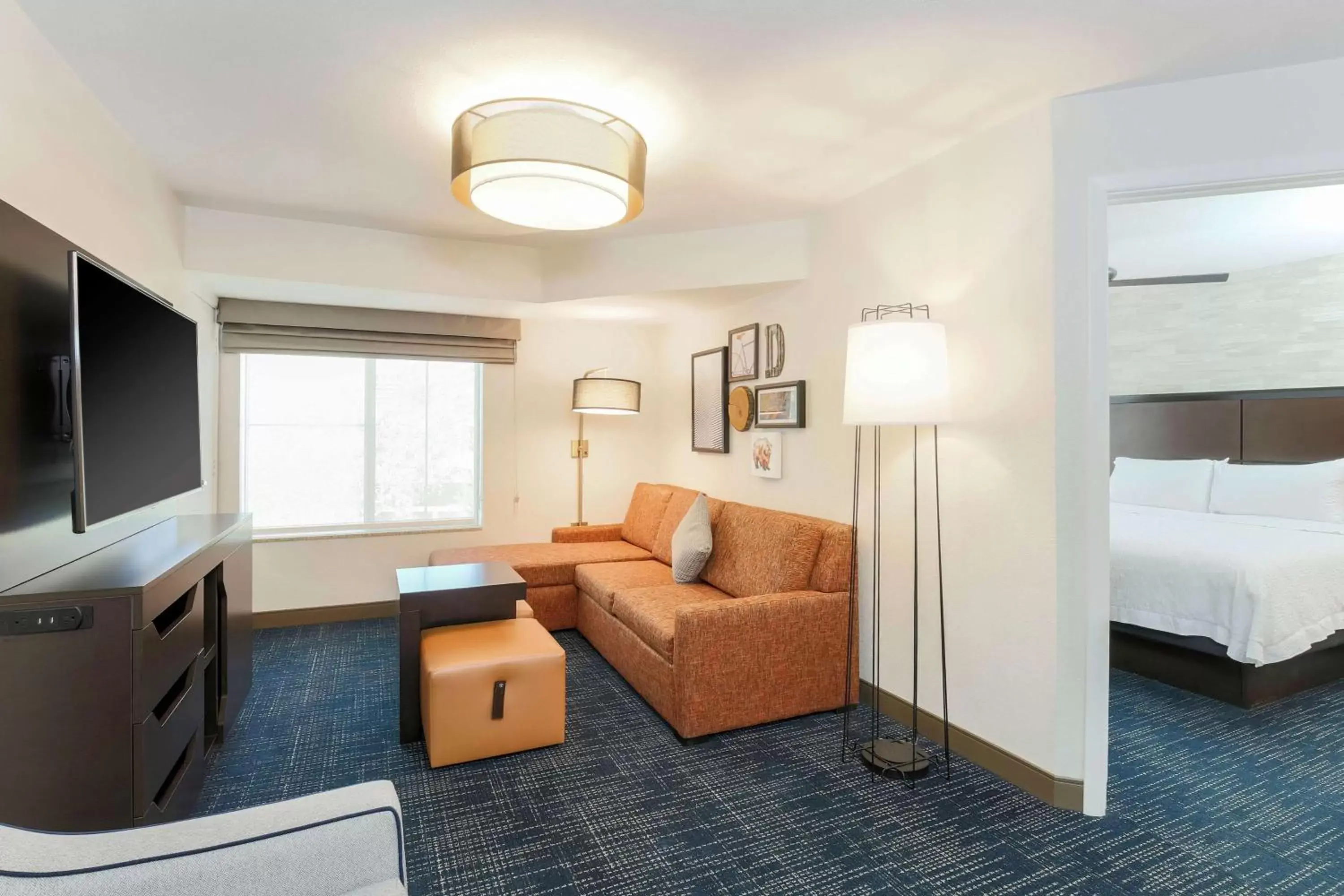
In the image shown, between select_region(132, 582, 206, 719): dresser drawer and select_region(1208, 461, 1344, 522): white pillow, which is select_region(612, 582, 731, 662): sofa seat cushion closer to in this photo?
select_region(132, 582, 206, 719): dresser drawer

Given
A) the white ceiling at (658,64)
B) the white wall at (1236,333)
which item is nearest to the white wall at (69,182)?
the white ceiling at (658,64)

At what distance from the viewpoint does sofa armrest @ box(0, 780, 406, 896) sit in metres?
0.80

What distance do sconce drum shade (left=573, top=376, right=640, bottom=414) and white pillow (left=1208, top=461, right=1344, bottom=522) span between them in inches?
158

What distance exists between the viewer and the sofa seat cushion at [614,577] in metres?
3.71

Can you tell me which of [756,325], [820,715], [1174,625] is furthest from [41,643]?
[1174,625]

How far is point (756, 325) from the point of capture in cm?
407

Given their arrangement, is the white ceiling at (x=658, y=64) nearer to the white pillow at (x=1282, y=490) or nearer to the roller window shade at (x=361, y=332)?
the roller window shade at (x=361, y=332)

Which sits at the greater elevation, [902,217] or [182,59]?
[182,59]

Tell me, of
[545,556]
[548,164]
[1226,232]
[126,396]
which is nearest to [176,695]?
[126,396]

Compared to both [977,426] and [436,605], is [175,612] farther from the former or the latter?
[977,426]

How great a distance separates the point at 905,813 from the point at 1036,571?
0.92 m

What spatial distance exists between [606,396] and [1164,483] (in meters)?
4.02

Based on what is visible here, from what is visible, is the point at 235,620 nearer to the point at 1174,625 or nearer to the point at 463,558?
the point at 463,558

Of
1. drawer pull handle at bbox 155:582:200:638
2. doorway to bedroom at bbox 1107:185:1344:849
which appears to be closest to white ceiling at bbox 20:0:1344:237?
doorway to bedroom at bbox 1107:185:1344:849
